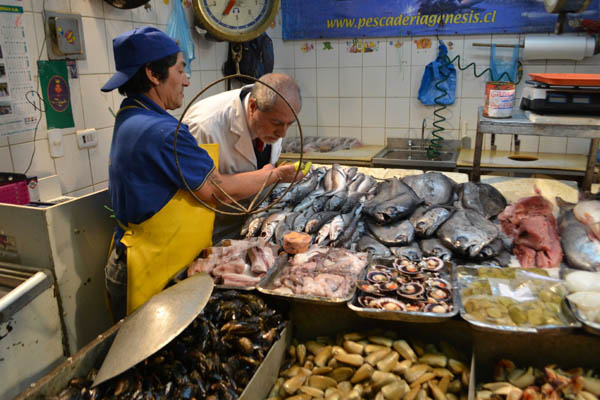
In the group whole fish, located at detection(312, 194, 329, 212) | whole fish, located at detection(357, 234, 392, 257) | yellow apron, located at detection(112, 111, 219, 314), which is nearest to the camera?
yellow apron, located at detection(112, 111, 219, 314)

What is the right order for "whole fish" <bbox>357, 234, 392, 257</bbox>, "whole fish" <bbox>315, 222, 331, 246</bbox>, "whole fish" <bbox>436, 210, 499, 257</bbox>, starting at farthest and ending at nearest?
"whole fish" <bbox>315, 222, 331, 246</bbox>, "whole fish" <bbox>357, 234, 392, 257</bbox>, "whole fish" <bbox>436, 210, 499, 257</bbox>

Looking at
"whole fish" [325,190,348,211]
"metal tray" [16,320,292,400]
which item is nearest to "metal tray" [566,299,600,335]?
"metal tray" [16,320,292,400]

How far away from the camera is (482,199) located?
2.84m

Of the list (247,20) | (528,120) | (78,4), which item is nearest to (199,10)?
(247,20)

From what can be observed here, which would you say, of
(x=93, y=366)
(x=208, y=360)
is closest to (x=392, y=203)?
(x=208, y=360)

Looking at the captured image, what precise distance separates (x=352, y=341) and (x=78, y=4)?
8.97 ft

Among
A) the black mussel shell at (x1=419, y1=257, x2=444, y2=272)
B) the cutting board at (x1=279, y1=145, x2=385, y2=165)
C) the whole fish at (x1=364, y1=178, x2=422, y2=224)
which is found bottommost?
the black mussel shell at (x1=419, y1=257, x2=444, y2=272)

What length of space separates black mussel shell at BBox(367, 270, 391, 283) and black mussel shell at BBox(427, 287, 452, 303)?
0.20m

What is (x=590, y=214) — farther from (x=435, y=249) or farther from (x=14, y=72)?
(x=14, y=72)

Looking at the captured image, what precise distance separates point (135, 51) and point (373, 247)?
1.44 metres

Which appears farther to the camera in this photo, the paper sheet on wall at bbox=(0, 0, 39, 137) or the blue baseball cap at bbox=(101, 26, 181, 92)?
the paper sheet on wall at bbox=(0, 0, 39, 137)

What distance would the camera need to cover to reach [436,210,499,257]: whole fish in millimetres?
2277

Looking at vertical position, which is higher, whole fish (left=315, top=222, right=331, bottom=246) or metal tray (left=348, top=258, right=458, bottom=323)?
whole fish (left=315, top=222, right=331, bottom=246)

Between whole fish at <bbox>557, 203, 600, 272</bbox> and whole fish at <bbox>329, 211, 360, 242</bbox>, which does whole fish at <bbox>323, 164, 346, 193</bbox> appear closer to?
whole fish at <bbox>329, 211, 360, 242</bbox>
